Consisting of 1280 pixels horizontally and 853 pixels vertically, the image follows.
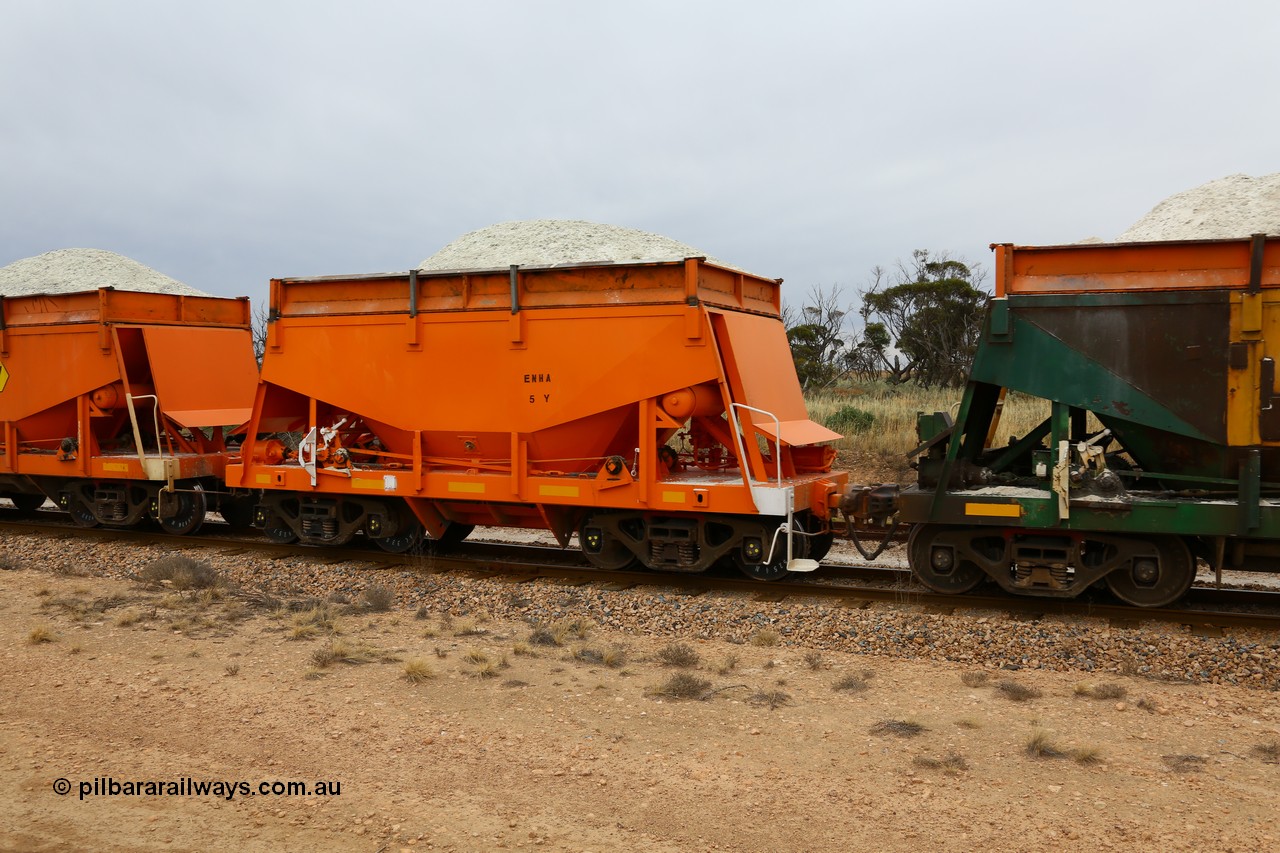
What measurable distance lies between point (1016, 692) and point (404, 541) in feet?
23.4

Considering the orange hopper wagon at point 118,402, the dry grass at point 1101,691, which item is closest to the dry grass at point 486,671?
the dry grass at point 1101,691

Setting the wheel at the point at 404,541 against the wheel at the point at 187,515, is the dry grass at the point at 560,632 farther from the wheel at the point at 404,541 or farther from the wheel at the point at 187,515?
the wheel at the point at 187,515

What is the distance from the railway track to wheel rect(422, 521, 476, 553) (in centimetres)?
18

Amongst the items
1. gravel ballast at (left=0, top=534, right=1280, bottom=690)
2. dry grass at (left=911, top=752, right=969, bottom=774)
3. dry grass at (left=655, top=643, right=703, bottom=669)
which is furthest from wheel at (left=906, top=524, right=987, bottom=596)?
dry grass at (left=911, top=752, right=969, bottom=774)

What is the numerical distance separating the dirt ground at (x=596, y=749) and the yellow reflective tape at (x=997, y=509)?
63.0 inches


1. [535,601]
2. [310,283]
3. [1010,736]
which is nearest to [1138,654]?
[1010,736]

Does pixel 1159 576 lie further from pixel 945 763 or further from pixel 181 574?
pixel 181 574

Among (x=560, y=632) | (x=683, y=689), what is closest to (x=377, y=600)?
(x=560, y=632)

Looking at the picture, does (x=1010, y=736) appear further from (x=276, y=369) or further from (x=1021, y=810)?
(x=276, y=369)

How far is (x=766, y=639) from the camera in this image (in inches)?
297

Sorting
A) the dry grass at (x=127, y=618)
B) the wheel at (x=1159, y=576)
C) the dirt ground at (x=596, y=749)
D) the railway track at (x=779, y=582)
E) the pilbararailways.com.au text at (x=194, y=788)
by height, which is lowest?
the pilbararailways.com.au text at (x=194, y=788)

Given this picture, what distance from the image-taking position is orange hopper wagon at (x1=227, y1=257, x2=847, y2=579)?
9.33m

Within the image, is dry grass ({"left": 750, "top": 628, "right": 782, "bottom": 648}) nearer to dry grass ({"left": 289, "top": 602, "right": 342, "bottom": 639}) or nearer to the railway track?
the railway track

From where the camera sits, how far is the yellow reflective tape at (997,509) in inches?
314
